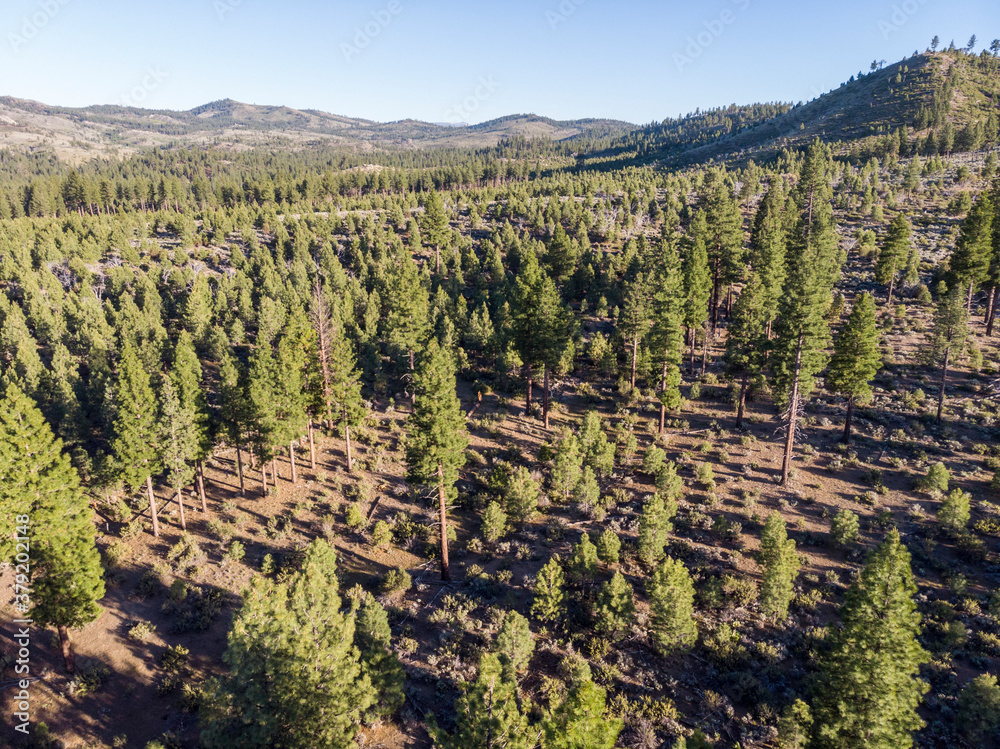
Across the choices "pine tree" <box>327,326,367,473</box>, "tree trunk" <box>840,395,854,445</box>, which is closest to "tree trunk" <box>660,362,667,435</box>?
"tree trunk" <box>840,395,854,445</box>

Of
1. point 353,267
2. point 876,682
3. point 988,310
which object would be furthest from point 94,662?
point 988,310

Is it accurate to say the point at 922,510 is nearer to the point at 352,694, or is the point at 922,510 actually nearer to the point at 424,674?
the point at 424,674

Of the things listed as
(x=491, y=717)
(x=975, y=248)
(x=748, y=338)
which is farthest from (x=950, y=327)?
(x=491, y=717)

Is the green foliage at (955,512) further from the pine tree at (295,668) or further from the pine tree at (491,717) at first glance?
the pine tree at (295,668)

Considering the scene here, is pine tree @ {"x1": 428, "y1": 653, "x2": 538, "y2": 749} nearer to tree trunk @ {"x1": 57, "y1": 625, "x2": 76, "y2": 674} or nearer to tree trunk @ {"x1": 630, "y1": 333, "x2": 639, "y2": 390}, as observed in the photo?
tree trunk @ {"x1": 57, "y1": 625, "x2": 76, "y2": 674}

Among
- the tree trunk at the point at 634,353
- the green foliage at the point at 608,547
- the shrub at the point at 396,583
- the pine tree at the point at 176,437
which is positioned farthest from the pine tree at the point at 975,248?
the pine tree at the point at 176,437

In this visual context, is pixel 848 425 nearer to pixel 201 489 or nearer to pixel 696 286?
pixel 696 286
